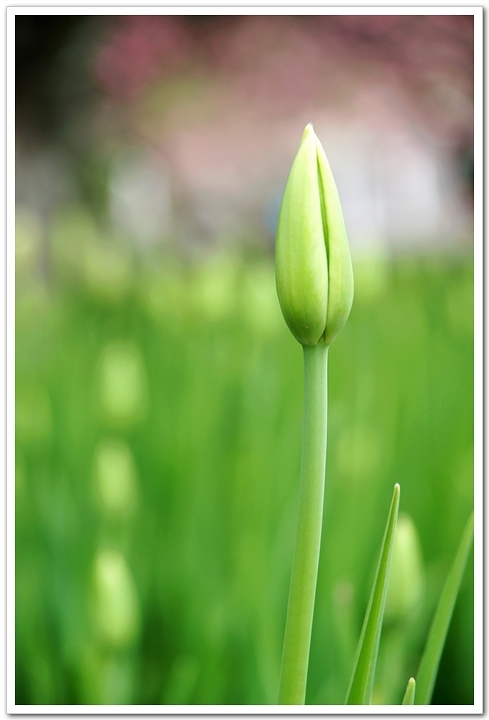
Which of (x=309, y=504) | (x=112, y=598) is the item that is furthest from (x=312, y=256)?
(x=112, y=598)

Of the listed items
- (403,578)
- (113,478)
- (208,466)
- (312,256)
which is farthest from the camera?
(208,466)

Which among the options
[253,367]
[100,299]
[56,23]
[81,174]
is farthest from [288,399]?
[56,23]

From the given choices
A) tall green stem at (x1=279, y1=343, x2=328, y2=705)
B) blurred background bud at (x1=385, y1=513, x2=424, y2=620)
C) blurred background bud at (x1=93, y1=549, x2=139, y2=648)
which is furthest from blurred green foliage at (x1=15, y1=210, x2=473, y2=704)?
tall green stem at (x1=279, y1=343, x2=328, y2=705)

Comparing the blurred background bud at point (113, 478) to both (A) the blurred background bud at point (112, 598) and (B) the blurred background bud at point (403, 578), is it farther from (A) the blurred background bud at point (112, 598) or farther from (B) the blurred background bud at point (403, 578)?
(B) the blurred background bud at point (403, 578)

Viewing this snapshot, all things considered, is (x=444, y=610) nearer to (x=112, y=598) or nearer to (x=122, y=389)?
(x=112, y=598)

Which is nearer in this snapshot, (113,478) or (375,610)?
(375,610)

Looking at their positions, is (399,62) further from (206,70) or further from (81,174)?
(81,174)
